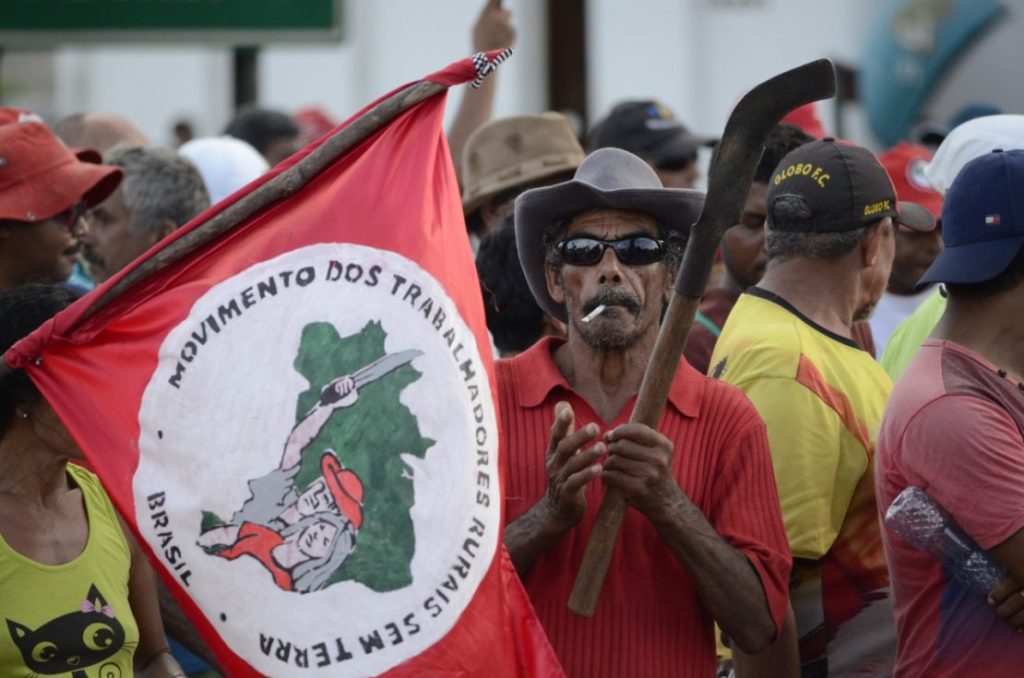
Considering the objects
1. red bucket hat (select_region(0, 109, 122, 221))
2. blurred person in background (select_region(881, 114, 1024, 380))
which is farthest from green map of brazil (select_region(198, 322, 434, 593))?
blurred person in background (select_region(881, 114, 1024, 380))

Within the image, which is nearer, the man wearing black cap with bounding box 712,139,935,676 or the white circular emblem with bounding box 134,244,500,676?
the white circular emblem with bounding box 134,244,500,676

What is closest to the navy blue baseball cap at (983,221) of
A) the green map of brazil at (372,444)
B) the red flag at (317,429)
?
the red flag at (317,429)

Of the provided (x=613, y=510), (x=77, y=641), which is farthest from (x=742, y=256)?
(x=77, y=641)

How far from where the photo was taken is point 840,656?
4.46 m

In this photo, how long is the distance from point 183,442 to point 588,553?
80 cm

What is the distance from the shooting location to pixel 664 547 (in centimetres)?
379

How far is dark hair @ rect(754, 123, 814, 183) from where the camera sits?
553cm

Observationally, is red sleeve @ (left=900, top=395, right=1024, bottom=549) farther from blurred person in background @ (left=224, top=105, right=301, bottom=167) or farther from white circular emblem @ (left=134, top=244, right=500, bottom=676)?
blurred person in background @ (left=224, top=105, right=301, bottom=167)

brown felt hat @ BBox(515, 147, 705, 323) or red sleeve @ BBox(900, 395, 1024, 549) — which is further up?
brown felt hat @ BBox(515, 147, 705, 323)

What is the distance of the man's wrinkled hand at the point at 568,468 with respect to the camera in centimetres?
354

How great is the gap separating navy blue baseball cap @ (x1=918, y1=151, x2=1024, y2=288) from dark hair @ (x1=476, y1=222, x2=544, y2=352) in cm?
126

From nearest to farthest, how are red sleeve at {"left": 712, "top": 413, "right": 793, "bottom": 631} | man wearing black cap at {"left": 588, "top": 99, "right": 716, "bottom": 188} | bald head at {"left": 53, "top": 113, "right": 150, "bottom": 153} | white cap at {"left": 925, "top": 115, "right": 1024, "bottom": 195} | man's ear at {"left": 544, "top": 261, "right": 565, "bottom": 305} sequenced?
red sleeve at {"left": 712, "top": 413, "right": 793, "bottom": 631}, man's ear at {"left": 544, "top": 261, "right": 565, "bottom": 305}, white cap at {"left": 925, "top": 115, "right": 1024, "bottom": 195}, man wearing black cap at {"left": 588, "top": 99, "right": 716, "bottom": 188}, bald head at {"left": 53, "top": 113, "right": 150, "bottom": 153}

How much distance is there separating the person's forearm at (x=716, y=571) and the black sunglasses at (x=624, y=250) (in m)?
0.53

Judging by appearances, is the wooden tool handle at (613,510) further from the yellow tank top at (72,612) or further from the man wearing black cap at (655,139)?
the man wearing black cap at (655,139)
